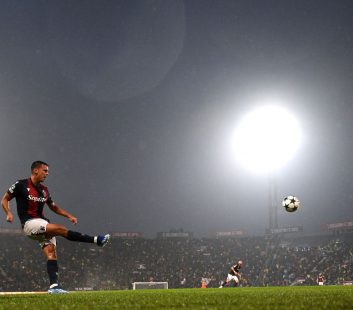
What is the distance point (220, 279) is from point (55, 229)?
42105mm

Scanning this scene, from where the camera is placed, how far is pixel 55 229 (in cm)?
827

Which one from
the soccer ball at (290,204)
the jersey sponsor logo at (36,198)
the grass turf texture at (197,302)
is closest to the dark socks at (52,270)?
the jersey sponsor logo at (36,198)

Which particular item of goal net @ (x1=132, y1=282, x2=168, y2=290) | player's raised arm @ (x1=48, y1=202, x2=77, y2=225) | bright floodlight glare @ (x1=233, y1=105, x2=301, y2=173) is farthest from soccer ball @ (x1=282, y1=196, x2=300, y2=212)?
bright floodlight glare @ (x1=233, y1=105, x2=301, y2=173)

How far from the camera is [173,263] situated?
5312cm

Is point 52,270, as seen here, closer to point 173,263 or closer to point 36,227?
point 36,227

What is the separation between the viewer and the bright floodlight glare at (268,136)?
153 ft

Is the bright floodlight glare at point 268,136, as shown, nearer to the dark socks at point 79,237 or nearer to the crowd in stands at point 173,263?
the crowd in stands at point 173,263

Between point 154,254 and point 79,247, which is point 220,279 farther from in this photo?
point 79,247

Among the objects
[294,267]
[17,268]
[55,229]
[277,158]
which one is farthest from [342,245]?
[55,229]

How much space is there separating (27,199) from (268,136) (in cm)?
3949

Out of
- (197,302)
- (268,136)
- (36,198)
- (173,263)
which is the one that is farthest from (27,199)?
(173,263)

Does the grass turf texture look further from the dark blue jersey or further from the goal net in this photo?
the goal net

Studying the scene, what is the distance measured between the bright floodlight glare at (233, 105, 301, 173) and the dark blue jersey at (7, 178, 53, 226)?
39.2m

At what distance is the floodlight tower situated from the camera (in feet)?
153
